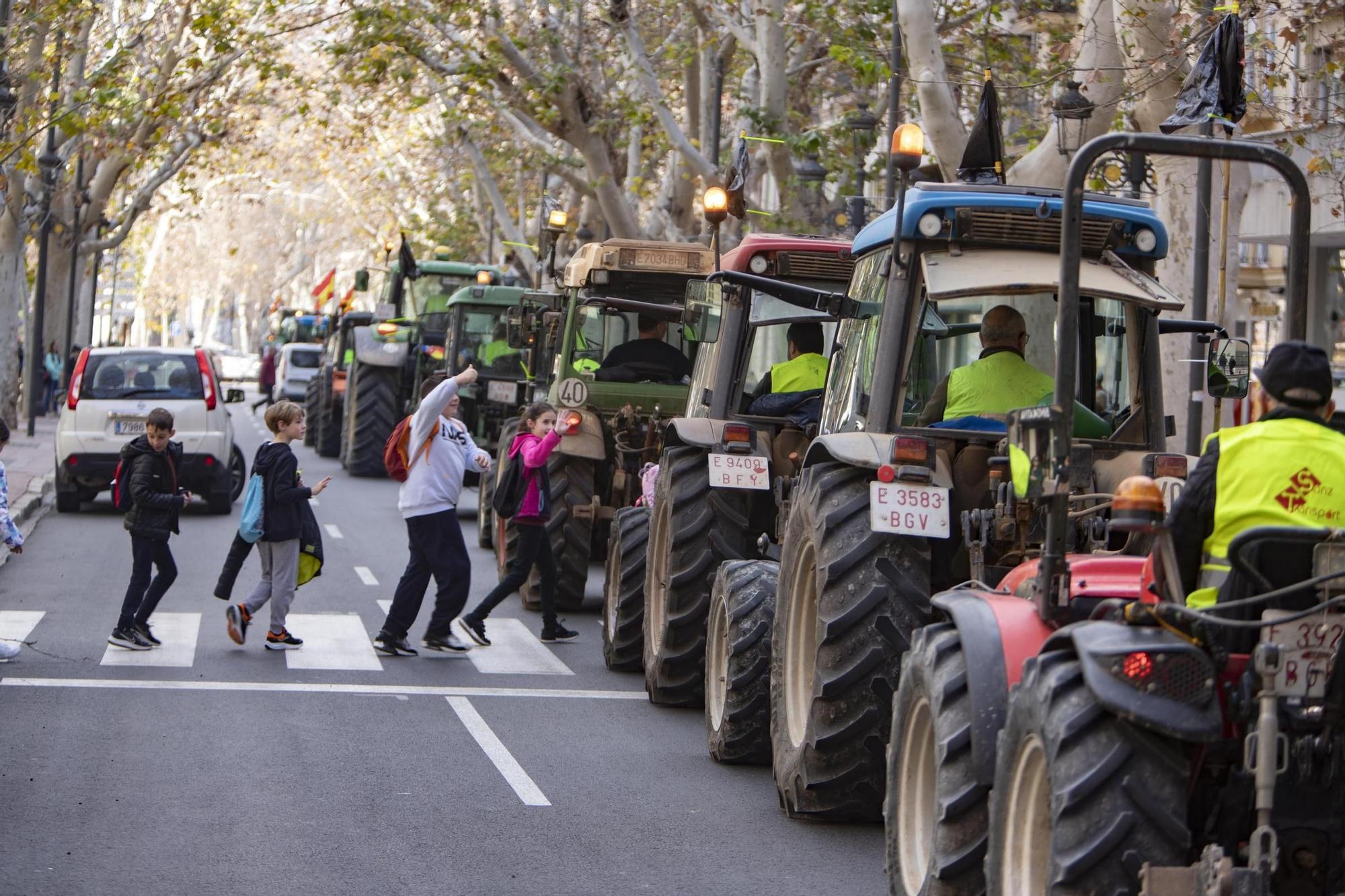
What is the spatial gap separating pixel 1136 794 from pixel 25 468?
2469cm

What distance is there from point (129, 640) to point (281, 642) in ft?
3.17

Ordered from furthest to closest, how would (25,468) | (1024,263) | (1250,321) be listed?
(1250,321) → (25,468) → (1024,263)

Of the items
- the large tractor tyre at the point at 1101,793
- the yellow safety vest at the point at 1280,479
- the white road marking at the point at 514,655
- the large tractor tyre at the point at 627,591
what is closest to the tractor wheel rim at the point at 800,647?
the large tractor tyre at the point at 1101,793

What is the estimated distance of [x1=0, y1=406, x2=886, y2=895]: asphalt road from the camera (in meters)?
7.18

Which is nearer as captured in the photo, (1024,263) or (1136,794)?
(1136,794)

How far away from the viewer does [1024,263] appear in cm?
758

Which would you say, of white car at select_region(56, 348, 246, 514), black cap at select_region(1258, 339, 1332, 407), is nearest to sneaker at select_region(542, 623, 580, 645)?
white car at select_region(56, 348, 246, 514)

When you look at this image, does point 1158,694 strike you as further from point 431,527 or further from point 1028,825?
point 431,527

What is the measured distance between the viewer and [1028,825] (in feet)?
16.8

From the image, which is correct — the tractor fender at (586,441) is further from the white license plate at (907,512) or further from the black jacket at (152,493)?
the white license plate at (907,512)

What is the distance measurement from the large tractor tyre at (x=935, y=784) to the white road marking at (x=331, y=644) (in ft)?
21.2

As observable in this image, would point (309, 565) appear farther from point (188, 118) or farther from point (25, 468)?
point (188, 118)

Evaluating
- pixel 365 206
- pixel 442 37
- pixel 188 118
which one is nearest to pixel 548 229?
pixel 442 37

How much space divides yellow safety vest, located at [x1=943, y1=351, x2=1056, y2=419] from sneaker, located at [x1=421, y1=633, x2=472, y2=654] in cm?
606
